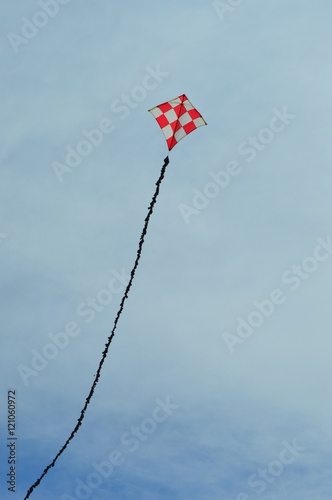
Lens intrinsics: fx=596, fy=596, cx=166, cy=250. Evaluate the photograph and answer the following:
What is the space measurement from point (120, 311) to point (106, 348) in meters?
1.61

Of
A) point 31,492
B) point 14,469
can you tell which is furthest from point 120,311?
point 14,469

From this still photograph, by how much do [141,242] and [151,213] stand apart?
126cm

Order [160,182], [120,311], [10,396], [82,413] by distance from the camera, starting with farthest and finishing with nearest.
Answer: [10,396] → [82,413] → [120,311] → [160,182]

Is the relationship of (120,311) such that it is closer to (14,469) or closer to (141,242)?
(141,242)

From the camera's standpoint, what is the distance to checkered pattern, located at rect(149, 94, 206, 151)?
66.9 feet

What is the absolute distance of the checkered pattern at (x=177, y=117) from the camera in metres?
20.4

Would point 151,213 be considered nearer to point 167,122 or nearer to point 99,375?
point 167,122

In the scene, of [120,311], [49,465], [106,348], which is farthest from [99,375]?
[49,465]

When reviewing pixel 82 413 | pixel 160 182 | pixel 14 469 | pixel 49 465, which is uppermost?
pixel 160 182

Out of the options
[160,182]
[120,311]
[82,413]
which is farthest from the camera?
[82,413]

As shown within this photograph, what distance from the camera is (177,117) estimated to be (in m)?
20.4

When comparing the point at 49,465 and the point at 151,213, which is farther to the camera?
the point at 49,465

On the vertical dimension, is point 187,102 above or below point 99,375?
above

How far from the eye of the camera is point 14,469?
94.6 ft
